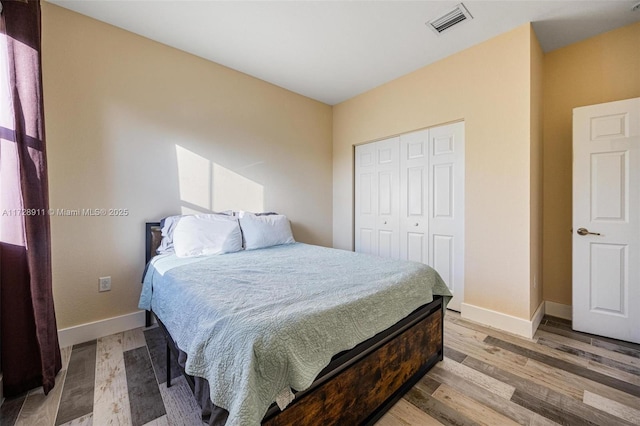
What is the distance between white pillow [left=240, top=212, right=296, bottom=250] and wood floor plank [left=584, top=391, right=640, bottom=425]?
8.21ft

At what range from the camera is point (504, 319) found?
2361 millimetres

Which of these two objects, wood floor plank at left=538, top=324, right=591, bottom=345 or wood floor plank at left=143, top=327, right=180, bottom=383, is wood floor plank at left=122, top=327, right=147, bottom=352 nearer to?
wood floor plank at left=143, top=327, right=180, bottom=383

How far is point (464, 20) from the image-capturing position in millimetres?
2197

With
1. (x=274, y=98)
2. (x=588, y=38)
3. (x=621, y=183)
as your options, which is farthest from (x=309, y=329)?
(x=588, y=38)

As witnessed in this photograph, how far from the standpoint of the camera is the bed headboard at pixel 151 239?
2.38 m

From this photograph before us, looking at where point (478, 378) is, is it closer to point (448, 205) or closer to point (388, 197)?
point (448, 205)

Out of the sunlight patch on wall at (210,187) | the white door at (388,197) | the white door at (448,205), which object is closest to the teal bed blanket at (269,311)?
the sunlight patch on wall at (210,187)

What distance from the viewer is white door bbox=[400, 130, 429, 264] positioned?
3.03 metres

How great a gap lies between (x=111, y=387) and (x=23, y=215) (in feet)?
3.79

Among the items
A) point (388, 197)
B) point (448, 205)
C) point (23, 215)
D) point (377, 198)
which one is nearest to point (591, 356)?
point (448, 205)

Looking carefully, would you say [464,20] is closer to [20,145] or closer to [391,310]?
[391,310]

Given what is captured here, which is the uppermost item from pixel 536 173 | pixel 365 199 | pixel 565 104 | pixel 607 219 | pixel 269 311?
pixel 565 104

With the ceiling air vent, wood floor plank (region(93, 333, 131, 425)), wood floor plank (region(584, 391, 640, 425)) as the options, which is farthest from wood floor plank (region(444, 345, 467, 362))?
the ceiling air vent

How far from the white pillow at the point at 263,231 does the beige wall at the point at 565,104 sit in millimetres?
2767
